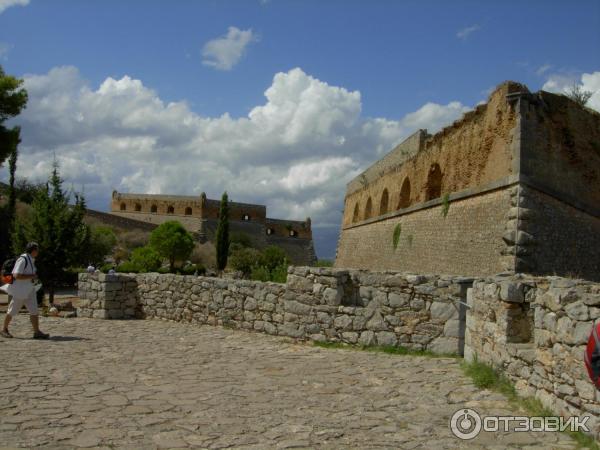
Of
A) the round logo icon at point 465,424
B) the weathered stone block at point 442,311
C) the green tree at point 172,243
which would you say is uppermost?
the green tree at point 172,243

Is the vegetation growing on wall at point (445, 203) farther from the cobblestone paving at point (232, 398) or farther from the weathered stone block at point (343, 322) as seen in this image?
the cobblestone paving at point (232, 398)

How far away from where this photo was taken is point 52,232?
16609 millimetres

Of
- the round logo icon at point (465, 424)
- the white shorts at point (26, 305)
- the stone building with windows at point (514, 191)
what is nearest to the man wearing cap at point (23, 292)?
the white shorts at point (26, 305)

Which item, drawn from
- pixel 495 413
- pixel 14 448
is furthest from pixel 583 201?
pixel 14 448

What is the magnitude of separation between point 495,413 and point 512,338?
104cm

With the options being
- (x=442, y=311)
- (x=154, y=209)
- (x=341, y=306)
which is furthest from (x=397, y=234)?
(x=154, y=209)

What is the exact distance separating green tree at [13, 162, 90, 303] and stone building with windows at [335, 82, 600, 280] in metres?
11.4

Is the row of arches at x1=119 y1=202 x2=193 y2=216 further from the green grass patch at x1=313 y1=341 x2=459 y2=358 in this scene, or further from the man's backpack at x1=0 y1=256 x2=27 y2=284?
the green grass patch at x1=313 y1=341 x2=459 y2=358

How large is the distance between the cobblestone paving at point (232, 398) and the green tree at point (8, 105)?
2139 centimetres

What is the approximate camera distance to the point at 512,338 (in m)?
5.38

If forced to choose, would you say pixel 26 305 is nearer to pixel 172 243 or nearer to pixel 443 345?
pixel 443 345

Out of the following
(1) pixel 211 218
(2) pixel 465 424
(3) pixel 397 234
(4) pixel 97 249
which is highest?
(1) pixel 211 218

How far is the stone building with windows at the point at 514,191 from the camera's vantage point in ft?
38.9

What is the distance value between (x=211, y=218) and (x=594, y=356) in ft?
192
